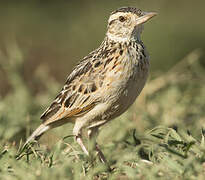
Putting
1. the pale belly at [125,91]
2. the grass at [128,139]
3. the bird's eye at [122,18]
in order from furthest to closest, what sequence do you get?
the bird's eye at [122,18], the pale belly at [125,91], the grass at [128,139]

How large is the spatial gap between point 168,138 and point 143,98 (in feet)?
8.95

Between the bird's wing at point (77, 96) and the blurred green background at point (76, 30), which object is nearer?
the bird's wing at point (77, 96)

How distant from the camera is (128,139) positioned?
6316mm

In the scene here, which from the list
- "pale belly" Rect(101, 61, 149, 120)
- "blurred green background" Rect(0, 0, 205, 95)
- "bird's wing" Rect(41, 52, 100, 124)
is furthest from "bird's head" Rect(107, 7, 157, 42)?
"blurred green background" Rect(0, 0, 205, 95)

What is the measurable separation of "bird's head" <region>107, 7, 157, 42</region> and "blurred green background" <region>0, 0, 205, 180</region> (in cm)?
107

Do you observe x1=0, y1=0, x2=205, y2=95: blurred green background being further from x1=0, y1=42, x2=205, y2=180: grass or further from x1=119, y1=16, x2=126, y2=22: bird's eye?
x1=119, y1=16, x2=126, y2=22: bird's eye

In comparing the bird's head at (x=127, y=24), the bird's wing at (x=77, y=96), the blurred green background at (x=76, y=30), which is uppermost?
the bird's head at (x=127, y=24)

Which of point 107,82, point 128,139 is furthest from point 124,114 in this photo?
point 107,82

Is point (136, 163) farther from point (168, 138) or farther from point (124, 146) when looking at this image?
point (124, 146)

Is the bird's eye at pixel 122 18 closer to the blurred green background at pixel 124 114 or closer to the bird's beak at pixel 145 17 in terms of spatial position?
the bird's beak at pixel 145 17

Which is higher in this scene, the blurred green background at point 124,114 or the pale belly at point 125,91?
the pale belly at point 125,91

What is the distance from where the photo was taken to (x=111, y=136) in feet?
23.1

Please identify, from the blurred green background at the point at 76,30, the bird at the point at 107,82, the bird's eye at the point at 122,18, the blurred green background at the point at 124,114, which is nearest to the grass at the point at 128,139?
the blurred green background at the point at 124,114

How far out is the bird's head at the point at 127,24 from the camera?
6.35 metres
